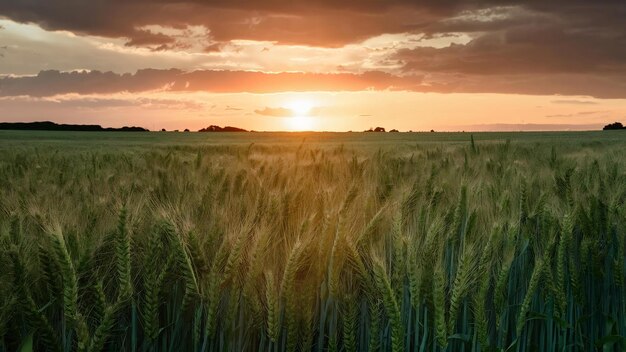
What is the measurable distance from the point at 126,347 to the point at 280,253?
2.23ft

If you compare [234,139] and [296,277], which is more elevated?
[296,277]

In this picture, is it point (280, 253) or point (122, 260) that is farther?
point (280, 253)

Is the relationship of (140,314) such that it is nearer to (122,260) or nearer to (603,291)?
(122,260)

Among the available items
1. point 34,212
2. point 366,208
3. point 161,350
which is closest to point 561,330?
point 366,208

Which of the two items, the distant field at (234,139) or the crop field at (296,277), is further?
the distant field at (234,139)

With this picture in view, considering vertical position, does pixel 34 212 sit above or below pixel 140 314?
above

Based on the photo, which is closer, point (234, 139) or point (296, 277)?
point (296, 277)

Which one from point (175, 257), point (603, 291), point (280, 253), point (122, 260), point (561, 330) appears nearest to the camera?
point (122, 260)

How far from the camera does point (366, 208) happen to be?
2.87 m

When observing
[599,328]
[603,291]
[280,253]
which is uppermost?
[280,253]

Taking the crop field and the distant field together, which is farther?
the distant field

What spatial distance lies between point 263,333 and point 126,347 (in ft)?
1.68

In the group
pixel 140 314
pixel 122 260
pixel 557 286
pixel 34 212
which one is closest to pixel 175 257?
pixel 122 260

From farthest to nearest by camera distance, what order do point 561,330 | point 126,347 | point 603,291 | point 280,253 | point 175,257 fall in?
1. point 603,291
2. point 561,330
3. point 280,253
4. point 126,347
5. point 175,257
